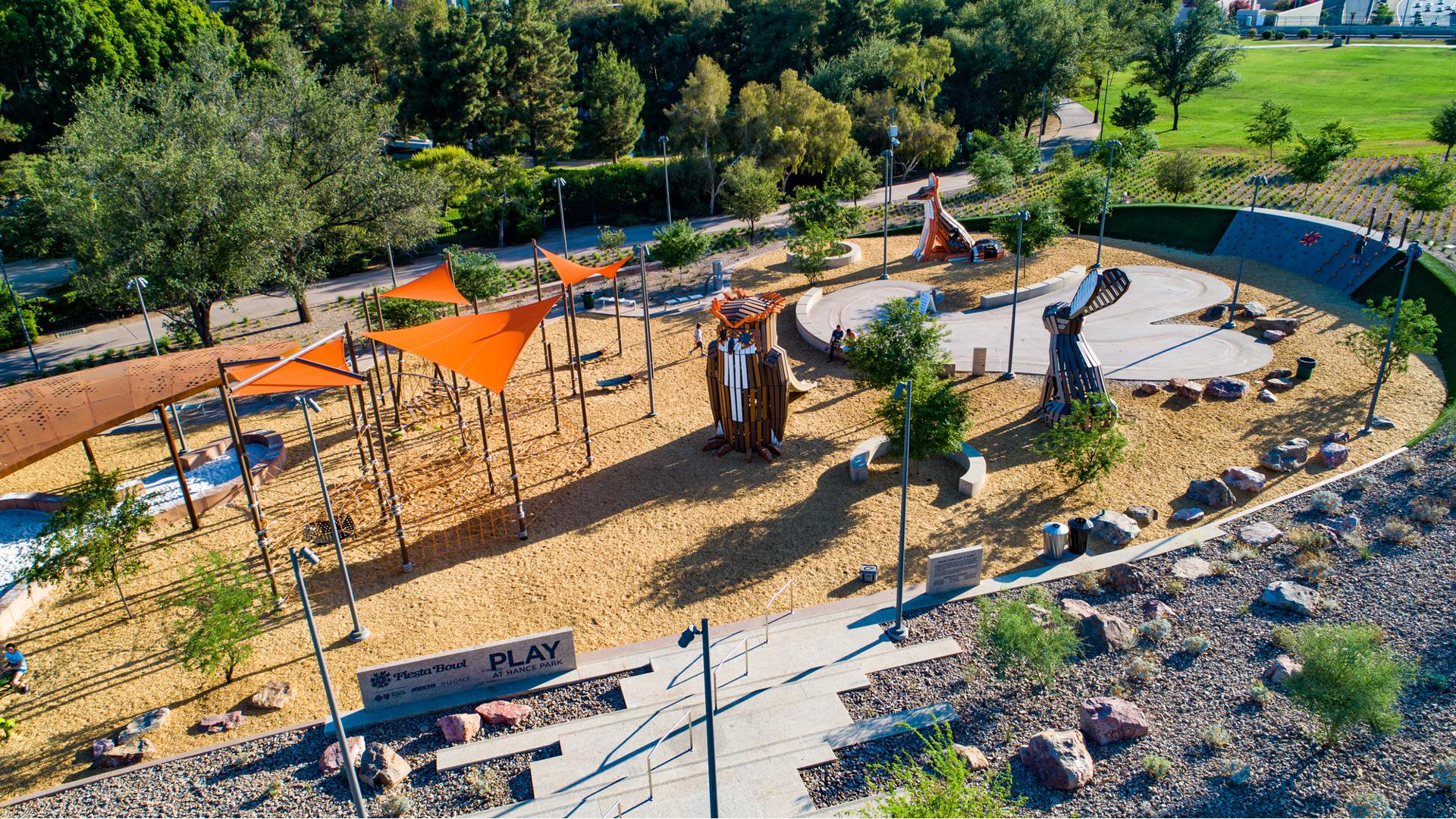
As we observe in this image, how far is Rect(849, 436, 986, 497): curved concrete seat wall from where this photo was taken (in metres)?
20.5

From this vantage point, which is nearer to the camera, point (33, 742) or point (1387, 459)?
point (33, 742)

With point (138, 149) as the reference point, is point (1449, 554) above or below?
below

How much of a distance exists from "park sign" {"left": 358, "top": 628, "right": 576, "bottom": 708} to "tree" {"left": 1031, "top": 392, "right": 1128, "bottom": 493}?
39.0 feet

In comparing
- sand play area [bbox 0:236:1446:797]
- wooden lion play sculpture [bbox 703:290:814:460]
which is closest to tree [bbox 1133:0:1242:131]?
sand play area [bbox 0:236:1446:797]

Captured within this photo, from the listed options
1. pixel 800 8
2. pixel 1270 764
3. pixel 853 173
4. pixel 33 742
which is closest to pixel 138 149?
pixel 33 742

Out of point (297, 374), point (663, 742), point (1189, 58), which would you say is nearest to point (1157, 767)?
point (663, 742)

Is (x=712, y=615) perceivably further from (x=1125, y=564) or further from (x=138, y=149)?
(x=138, y=149)

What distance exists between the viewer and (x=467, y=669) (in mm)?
14969

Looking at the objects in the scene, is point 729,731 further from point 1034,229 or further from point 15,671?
point 1034,229

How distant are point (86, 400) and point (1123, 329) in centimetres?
2903

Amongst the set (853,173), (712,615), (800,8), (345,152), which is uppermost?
(800,8)

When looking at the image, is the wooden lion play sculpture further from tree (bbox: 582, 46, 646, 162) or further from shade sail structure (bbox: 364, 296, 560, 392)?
tree (bbox: 582, 46, 646, 162)

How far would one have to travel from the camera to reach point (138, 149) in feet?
89.8

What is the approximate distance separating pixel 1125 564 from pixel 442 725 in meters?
12.8
